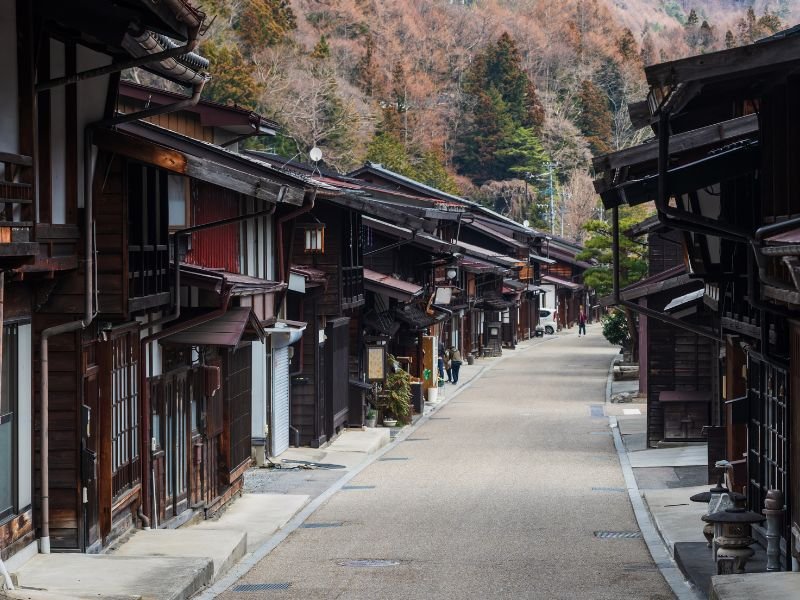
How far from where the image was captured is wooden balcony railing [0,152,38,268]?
10250 millimetres

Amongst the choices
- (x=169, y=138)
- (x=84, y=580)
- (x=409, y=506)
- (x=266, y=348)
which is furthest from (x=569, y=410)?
(x=84, y=580)

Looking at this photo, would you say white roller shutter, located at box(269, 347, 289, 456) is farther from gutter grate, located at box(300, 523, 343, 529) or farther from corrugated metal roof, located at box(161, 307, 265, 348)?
corrugated metal roof, located at box(161, 307, 265, 348)

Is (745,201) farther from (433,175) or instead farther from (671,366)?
(433,175)

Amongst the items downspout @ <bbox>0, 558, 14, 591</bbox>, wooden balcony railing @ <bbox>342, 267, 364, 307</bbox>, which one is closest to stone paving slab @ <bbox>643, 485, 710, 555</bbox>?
downspout @ <bbox>0, 558, 14, 591</bbox>

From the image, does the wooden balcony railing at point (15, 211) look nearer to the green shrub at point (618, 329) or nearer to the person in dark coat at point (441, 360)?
the person in dark coat at point (441, 360)

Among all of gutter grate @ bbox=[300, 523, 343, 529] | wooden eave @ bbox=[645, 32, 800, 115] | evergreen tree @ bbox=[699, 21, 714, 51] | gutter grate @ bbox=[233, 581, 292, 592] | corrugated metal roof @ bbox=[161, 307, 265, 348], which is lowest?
gutter grate @ bbox=[300, 523, 343, 529]

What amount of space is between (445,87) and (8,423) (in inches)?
4305

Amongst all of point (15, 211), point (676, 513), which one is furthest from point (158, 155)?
point (676, 513)

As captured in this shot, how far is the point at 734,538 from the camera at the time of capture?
1358cm

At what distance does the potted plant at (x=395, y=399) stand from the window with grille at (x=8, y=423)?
23.9 meters

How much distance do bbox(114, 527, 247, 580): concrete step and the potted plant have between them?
62.6 ft

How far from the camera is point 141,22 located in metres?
11.6

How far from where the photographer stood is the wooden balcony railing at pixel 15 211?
33.6 feet

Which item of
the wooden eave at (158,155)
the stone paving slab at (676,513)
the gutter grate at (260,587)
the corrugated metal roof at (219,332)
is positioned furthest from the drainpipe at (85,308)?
the stone paving slab at (676,513)
